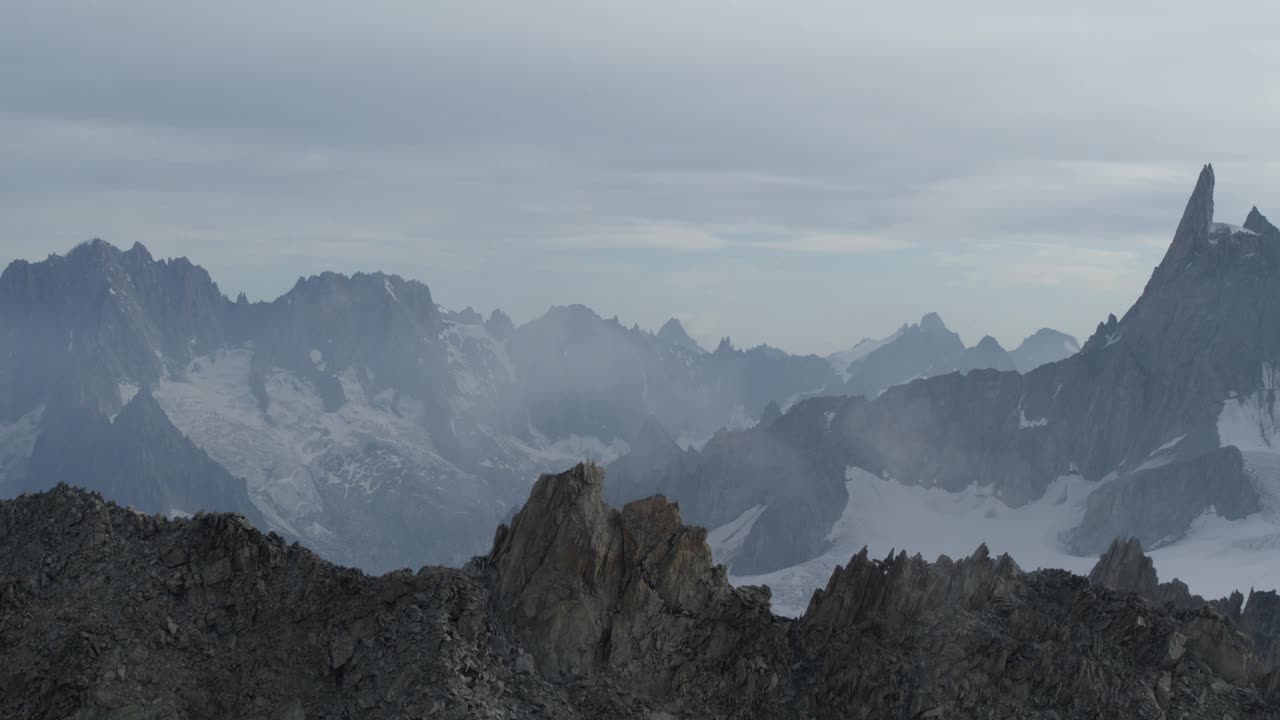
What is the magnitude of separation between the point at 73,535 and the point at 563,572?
26.7 m

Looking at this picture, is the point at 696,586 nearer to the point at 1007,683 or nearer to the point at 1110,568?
the point at 1007,683

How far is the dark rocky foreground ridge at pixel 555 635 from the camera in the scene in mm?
68000

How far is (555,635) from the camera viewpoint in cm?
7350

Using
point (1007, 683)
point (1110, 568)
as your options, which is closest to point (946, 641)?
point (1007, 683)

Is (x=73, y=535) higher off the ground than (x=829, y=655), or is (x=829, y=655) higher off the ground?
(x=73, y=535)

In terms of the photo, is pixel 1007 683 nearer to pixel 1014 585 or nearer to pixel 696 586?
pixel 1014 585

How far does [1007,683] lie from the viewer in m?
76.1

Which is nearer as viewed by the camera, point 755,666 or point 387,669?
point 387,669

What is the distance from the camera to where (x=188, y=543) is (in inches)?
2894

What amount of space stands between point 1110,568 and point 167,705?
92810 mm

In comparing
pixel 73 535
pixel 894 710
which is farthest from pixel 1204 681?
pixel 73 535

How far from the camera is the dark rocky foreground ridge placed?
68.0 m

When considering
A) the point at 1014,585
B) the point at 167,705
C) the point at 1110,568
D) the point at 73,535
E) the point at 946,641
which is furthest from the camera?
the point at 1110,568

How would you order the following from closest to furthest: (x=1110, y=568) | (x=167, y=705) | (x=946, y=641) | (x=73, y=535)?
1. (x=167, y=705)
2. (x=73, y=535)
3. (x=946, y=641)
4. (x=1110, y=568)
